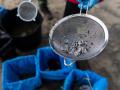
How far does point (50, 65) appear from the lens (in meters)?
1.99

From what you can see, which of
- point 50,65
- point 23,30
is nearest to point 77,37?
point 50,65

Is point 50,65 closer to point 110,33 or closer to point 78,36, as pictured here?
point 78,36

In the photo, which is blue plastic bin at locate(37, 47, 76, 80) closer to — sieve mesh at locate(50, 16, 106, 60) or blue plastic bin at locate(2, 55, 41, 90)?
blue plastic bin at locate(2, 55, 41, 90)

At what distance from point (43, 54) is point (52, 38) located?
0.39 metres

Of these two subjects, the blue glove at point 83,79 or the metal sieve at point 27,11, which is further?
the metal sieve at point 27,11

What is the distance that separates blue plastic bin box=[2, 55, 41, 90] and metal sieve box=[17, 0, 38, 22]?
13.9 inches

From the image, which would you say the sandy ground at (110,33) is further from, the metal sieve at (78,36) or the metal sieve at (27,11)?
the metal sieve at (78,36)

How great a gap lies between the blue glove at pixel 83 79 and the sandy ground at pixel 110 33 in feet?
0.94

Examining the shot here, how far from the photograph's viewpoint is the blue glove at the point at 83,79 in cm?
167

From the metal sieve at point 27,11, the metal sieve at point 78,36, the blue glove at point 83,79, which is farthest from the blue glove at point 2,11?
the blue glove at point 83,79

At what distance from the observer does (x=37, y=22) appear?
2.17 metres

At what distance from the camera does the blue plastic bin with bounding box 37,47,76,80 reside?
1.79 meters

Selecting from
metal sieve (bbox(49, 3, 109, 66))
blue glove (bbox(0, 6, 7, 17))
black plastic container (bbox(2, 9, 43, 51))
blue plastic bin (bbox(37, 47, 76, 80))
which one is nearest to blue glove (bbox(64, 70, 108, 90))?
blue plastic bin (bbox(37, 47, 76, 80))

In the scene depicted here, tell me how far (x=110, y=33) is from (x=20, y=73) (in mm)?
920
